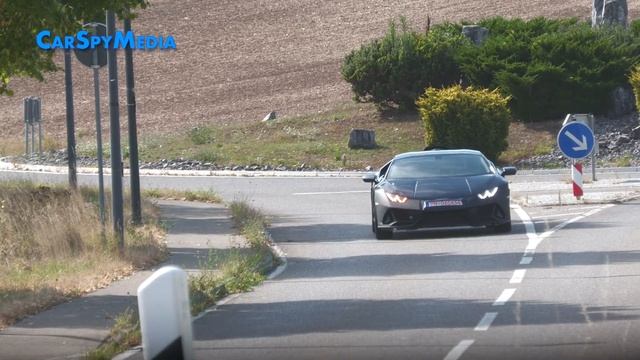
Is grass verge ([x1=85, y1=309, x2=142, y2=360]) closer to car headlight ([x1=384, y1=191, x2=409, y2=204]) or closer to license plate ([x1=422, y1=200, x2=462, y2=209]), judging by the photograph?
license plate ([x1=422, y1=200, x2=462, y2=209])

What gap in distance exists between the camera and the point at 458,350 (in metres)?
10.5

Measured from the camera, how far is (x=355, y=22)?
66.6 m

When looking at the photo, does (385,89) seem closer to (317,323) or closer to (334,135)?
(334,135)

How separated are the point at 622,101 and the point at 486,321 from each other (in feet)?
105

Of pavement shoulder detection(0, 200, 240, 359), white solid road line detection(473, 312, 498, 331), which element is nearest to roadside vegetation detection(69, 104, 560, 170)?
pavement shoulder detection(0, 200, 240, 359)

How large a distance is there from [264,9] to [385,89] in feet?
88.4

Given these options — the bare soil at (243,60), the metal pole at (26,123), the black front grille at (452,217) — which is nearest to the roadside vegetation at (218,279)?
the black front grille at (452,217)

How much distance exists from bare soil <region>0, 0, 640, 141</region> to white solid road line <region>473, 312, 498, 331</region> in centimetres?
3744

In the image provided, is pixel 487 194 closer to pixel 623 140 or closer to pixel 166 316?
pixel 166 316

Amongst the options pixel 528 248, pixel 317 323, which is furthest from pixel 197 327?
pixel 528 248

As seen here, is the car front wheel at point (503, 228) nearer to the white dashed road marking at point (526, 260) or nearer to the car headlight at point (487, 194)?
the car headlight at point (487, 194)

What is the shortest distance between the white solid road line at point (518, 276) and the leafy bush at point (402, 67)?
2980 cm

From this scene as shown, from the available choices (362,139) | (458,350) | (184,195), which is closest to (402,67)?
(362,139)

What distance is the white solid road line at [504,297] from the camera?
13086 millimetres
